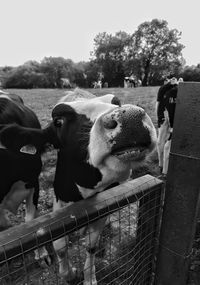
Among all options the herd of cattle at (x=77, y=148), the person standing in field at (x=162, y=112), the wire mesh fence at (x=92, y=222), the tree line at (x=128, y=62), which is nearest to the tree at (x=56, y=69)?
the tree line at (x=128, y=62)

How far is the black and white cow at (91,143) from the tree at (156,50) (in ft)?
146

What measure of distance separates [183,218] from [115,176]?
21.6 inches

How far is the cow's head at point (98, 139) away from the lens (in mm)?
1653

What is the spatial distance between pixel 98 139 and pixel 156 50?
47988 millimetres

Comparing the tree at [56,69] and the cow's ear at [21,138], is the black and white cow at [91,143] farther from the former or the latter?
the tree at [56,69]

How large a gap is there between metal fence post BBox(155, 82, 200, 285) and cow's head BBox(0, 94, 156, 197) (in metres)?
0.21

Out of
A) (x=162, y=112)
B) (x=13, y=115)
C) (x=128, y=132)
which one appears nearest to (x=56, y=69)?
(x=162, y=112)

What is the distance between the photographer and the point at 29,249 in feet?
4.26

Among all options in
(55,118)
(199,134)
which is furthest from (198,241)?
(55,118)

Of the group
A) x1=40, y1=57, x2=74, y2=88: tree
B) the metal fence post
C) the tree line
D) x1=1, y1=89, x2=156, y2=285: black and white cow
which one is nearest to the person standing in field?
x1=1, y1=89, x2=156, y2=285: black and white cow

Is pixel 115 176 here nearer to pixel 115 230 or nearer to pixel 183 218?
pixel 183 218

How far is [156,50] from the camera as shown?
4656 cm

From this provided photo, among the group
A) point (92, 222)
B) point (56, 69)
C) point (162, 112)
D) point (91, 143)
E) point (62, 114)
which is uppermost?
point (62, 114)

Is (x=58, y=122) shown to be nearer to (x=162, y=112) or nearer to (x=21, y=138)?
(x=21, y=138)
